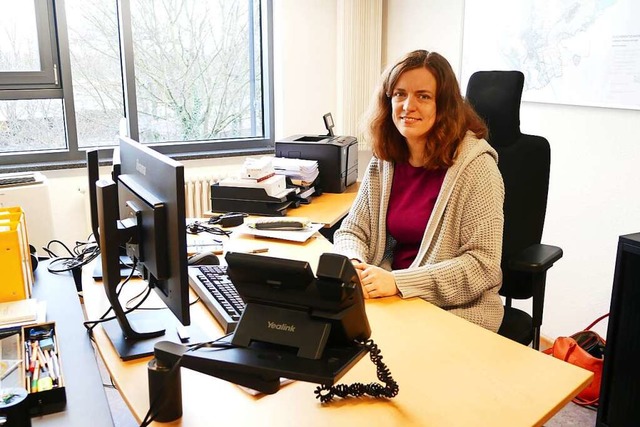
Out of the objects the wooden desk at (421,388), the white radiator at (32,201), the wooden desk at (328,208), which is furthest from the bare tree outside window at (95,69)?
Result: the wooden desk at (421,388)

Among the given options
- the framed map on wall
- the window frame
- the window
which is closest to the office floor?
the framed map on wall

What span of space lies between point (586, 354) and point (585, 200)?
0.73m

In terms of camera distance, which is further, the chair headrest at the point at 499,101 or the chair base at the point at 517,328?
the chair headrest at the point at 499,101

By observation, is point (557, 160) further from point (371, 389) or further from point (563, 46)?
point (371, 389)

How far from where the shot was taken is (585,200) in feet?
8.94

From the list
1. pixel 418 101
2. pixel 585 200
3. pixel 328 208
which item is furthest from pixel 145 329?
pixel 585 200

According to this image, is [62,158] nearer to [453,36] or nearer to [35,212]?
A: [35,212]

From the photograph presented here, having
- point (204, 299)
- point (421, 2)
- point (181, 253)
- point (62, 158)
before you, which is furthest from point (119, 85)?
point (181, 253)

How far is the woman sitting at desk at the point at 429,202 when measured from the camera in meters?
1.66

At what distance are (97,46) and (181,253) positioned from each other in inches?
112

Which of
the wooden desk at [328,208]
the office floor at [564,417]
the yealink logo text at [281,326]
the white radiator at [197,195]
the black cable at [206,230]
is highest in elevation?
the yealink logo text at [281,326]

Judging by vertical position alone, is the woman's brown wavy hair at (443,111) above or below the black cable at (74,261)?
above

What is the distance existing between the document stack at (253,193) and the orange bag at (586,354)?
1.35 meters

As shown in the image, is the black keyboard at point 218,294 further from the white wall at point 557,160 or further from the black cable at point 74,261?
the white wall at point 557,160
